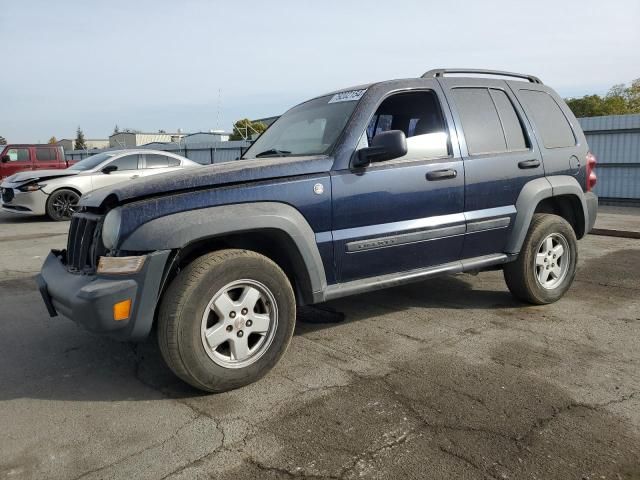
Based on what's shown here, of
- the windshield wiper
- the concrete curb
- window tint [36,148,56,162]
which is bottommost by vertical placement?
the concrete curb

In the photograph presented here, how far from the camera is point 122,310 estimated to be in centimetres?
292

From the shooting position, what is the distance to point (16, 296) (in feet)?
17.9

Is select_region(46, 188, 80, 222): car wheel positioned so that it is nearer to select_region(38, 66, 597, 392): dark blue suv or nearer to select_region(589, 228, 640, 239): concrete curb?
select_region(38, 66, 597, 392): dark blue suv

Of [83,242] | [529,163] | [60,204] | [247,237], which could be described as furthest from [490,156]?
[60,204]

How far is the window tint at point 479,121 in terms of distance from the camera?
14.1ft

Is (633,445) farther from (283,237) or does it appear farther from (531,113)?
(531,113)

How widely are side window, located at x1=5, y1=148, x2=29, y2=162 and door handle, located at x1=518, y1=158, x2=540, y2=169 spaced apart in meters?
16.9

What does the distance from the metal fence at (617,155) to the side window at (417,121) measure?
1236 cm

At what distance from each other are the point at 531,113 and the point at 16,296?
17.2 ft

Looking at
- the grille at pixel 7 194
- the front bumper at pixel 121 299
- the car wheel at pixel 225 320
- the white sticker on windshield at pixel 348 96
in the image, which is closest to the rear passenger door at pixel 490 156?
the white sticker on windshield at pixel 348 96

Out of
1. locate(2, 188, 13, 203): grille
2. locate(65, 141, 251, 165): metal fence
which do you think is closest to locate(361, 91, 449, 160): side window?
locate(2, 188, 13, 203): grille

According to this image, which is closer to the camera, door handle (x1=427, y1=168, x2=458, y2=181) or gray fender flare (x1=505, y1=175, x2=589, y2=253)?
door handle (x1=427, y1=168, x2=458, y2=181)

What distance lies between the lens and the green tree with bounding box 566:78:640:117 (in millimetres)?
49719

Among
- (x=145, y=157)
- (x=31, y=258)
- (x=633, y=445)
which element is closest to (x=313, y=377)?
(x=633, y=445)
